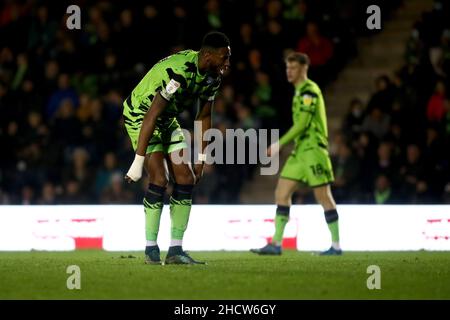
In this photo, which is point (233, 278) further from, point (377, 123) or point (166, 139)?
point (377, 123)

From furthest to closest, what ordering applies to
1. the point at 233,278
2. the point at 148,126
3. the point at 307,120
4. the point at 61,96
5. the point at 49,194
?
1. the point at 61,96
2. the point at 49,194
3. the point at 307,120
4. the point at 148,126
5. the point at 233,278

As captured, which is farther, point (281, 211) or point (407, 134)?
point (407, 134)

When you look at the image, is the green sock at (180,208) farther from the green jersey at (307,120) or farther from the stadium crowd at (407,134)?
the stadium crowd at (407,134)

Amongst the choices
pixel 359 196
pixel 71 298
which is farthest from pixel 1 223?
pixel 71 298

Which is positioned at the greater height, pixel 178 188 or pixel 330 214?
pixel 178 188

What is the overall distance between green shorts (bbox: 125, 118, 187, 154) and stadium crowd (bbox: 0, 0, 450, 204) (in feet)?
20.5

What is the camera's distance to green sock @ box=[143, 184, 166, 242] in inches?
477

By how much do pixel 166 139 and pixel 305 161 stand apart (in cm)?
287

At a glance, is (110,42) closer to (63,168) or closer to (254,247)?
(63,168)

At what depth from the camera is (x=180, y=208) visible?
12219 millimetres

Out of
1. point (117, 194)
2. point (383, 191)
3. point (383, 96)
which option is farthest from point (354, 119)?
point (117, 194)

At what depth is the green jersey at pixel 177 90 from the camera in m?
12.0

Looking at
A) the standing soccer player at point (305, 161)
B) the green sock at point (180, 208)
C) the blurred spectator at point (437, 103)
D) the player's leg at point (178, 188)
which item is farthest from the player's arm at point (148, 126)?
the blurred spectator at point (437, 103)

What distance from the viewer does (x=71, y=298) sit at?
9.59 m
